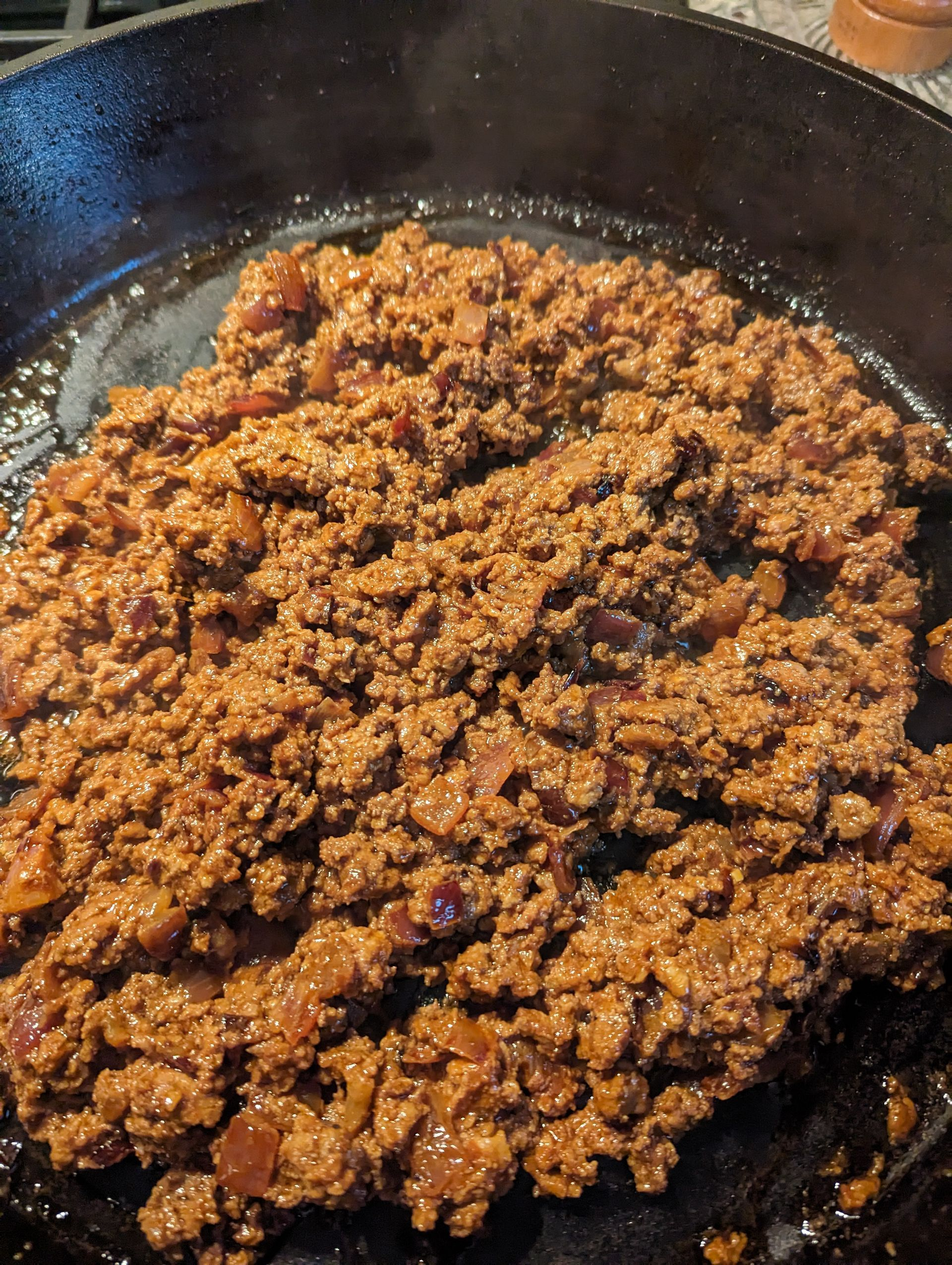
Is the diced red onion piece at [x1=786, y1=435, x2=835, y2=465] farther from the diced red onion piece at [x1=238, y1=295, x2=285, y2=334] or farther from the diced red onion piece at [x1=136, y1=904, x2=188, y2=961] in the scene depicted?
the diced red onion piece at [x1=136, y1=904, x2=188, y2=961]

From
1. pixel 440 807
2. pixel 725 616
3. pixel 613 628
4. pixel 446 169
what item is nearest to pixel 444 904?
pixel 440 807

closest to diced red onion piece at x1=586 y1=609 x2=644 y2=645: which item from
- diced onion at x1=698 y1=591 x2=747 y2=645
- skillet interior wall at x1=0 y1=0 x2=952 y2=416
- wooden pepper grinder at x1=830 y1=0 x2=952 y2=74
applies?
diced onion at x1=698 y1=591 x2=747 y2=645

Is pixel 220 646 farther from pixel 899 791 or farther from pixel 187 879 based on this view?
pixel 899 791

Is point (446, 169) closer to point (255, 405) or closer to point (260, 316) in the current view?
point (260, 316)

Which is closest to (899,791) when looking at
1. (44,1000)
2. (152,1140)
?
(152,1140)

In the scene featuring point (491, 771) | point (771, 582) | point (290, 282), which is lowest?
point (491, 771)

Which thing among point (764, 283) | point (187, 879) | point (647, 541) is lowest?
point (187, 879)

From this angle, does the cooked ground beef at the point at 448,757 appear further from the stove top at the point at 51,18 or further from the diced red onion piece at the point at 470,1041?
the stove top at the point at 51,18
